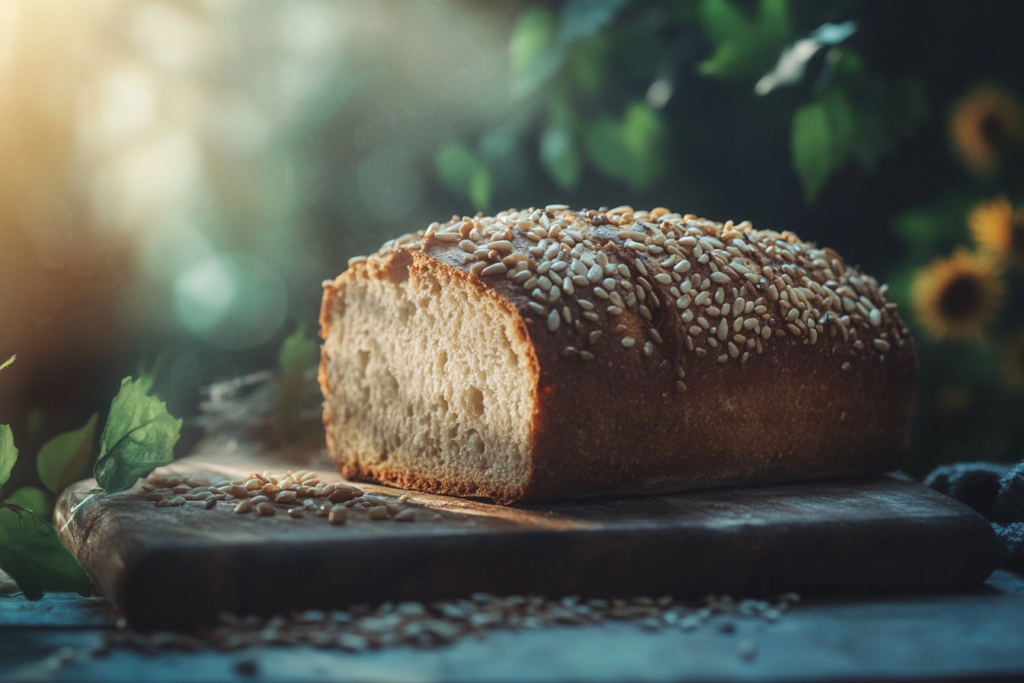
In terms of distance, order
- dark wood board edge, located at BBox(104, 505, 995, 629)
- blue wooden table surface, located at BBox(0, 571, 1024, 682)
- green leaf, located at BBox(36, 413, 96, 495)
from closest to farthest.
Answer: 1. blue wooden table surface, located at BBox(0, 571, 1024, 682)
2. dark wood board edge, located at BBox(104, 505, 995, 629)
3. green leaf, located at BBox(36, 413, 96, 495)

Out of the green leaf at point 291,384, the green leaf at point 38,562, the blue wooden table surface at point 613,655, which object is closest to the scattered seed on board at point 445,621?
the blue wooden table surface at point 613,655

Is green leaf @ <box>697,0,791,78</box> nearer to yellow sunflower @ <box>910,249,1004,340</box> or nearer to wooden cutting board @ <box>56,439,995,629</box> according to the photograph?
yellow sunflower @ <box>910,249,1004,340</box>

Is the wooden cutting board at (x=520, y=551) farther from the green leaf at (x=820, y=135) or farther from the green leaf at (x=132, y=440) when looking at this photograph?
the green leaf at (x=820, y=135)

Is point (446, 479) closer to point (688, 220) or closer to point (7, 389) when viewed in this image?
point (688, 220)

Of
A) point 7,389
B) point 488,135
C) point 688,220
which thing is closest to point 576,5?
point 488,135

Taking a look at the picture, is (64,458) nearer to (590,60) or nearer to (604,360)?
(604,360)

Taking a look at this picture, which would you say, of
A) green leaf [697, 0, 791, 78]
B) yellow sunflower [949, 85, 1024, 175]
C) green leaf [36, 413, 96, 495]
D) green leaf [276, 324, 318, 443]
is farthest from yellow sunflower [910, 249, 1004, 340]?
green leaf [36, 413, 96, 495]
